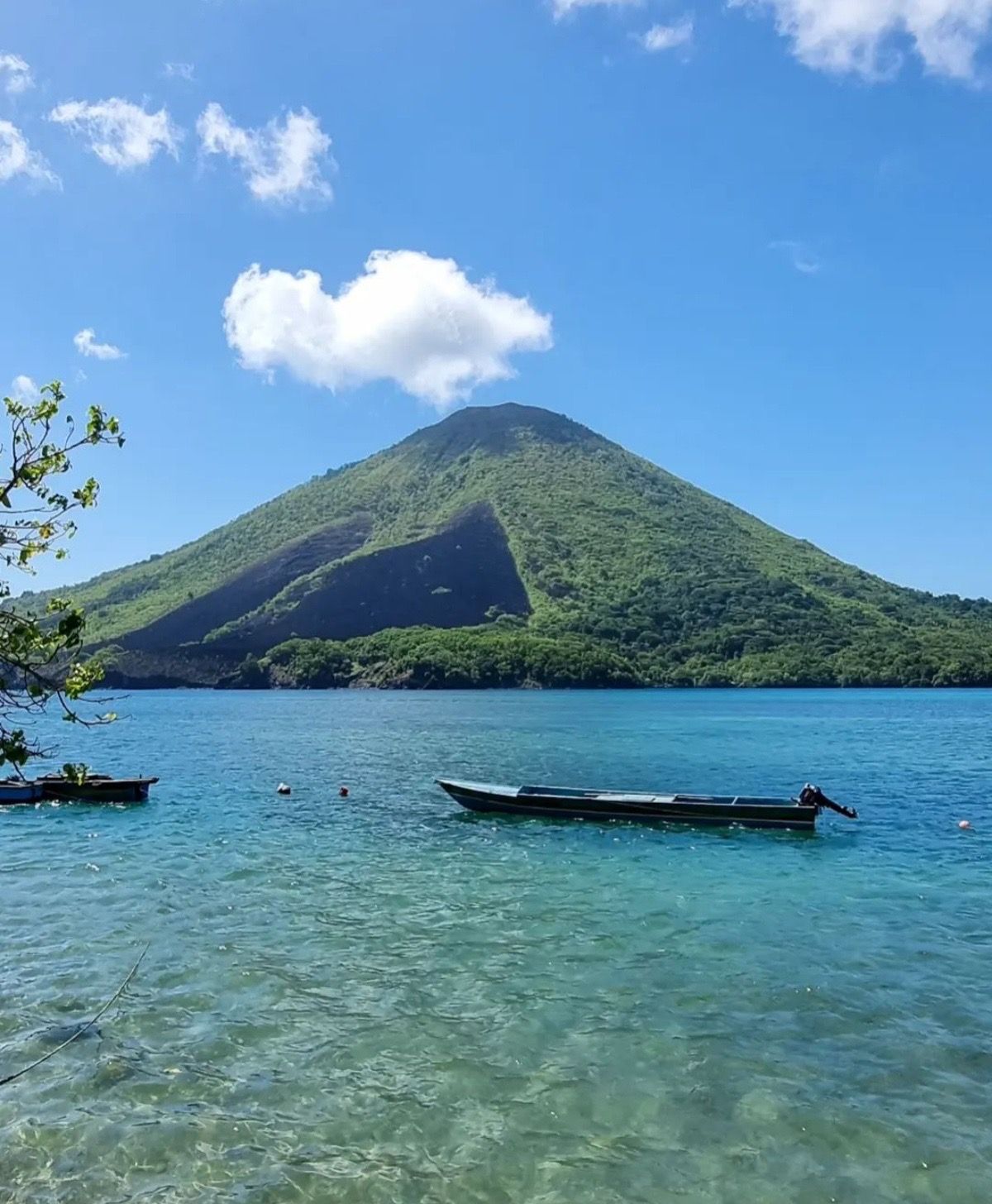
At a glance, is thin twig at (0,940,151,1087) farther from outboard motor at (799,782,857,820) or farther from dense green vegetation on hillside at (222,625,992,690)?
dense green vegetation on hillside at (222,625,992,690)

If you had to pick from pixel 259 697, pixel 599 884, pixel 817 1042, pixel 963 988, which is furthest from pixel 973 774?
pixel 259 697

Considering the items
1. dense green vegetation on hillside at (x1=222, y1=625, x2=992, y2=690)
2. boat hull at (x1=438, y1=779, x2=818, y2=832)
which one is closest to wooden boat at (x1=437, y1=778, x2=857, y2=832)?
boat hull at (x1=438, y1=779, x2=818, y2=832)

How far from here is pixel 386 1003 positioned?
48.0 ft

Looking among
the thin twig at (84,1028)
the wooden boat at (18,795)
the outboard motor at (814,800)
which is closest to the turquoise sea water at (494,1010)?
the thin twig at (84,1028)

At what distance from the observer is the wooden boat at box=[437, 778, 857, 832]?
31.3 m

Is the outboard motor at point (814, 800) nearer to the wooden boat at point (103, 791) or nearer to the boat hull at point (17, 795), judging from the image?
the wooden boat at point (103, 791)

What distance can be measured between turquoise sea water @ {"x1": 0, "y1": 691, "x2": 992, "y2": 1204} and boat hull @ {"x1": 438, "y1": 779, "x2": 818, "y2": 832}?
0.97 m

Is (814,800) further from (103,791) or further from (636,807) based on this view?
(103,791)

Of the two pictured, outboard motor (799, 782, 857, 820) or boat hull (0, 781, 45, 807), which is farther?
boat hull (0, 781, 45, 807)

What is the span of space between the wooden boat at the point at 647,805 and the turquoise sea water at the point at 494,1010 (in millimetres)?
961

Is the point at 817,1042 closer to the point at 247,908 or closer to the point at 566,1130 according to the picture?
the point at 566,1130

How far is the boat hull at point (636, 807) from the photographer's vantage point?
1232 inches

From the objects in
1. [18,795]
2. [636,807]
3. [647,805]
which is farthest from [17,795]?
[647,805]

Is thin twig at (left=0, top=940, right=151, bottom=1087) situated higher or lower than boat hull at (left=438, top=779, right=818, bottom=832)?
lower
